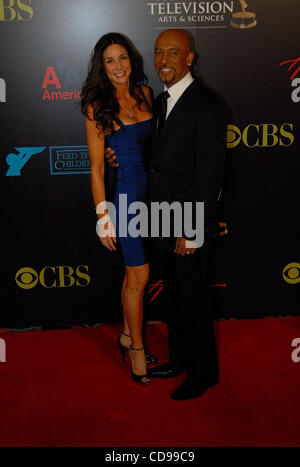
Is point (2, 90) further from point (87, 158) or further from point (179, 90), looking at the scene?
point (179, 90)

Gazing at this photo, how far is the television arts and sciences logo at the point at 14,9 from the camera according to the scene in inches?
101

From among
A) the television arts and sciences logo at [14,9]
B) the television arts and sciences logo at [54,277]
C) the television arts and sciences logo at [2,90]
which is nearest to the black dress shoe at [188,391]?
the television arts and sciences logo at [54,277]

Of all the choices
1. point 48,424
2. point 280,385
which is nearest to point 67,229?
point 48,424

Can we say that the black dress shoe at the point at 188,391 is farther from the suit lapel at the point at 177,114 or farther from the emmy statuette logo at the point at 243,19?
the emmy statuette logo at the point at 243,19

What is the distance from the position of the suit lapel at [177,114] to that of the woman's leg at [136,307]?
2.38 ft

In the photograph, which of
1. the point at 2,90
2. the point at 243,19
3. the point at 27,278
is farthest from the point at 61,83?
the point at 27,278

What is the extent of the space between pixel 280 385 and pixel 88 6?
2.39 metres

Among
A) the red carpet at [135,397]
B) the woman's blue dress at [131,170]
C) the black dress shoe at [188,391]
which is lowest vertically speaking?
the red carpet at [135,397]

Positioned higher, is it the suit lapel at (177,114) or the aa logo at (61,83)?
the aa logo at (61,83)

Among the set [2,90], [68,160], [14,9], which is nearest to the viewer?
[14,9]

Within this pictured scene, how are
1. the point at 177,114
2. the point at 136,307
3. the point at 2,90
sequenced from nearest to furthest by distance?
the point at 177,114
the point at 136,307
the point at 2,90

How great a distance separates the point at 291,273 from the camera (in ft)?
9.96

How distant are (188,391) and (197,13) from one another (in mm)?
2136

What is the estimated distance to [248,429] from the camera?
6.56ft
